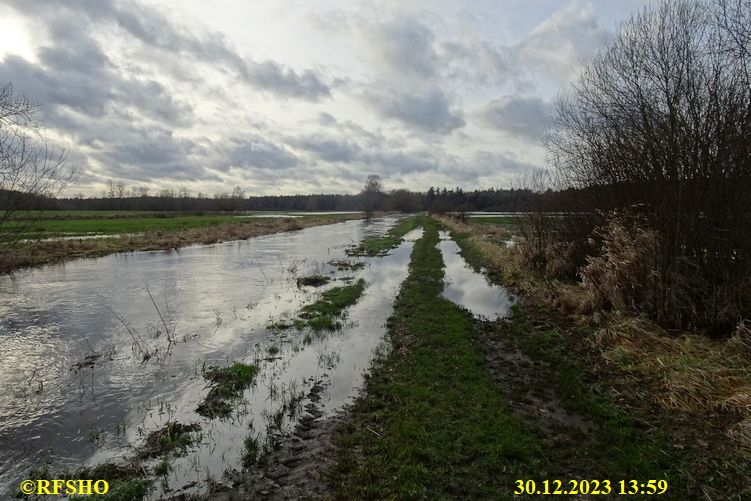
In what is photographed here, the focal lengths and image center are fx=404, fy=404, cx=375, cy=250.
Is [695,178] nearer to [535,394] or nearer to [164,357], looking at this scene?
[535,394]

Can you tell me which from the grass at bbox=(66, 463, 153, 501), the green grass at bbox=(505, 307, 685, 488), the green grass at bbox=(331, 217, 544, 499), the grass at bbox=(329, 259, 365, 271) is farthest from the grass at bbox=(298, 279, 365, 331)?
the grass at bbox=(66, 463, 153, 501)

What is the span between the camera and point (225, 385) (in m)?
8.01

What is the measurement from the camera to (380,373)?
8430 mm

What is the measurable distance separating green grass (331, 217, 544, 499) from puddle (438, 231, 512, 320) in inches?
165

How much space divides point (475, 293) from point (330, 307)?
6146 mm

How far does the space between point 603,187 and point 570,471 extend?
11.4 metres

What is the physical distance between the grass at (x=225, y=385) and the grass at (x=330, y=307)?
3383mm

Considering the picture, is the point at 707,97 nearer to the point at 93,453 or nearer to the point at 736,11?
the point at 736,11

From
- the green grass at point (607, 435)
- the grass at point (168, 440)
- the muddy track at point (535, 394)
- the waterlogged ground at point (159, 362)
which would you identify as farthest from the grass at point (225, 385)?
the green grass at point (607, 435)

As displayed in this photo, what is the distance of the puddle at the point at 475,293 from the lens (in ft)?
45.2
